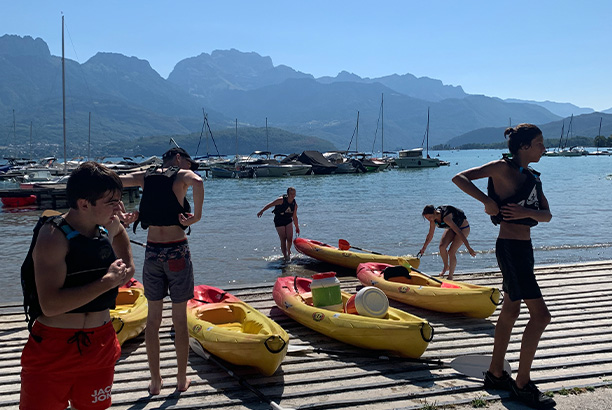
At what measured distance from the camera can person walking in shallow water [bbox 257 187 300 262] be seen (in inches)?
519

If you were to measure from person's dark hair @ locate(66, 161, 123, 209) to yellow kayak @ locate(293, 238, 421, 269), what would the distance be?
8.55m

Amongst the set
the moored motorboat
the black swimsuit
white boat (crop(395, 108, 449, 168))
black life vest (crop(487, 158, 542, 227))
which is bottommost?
the moored motorboat

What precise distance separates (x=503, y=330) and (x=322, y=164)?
6610 centimetres

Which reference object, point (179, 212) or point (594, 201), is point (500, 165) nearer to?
point (179, 212)

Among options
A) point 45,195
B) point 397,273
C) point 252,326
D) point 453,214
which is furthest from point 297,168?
point 252,326

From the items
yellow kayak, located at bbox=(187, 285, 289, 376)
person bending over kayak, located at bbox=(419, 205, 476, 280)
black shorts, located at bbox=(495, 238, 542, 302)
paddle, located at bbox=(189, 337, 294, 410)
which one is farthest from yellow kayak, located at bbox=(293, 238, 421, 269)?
black shorts, located at bbox=(495, 238, 542, 302)

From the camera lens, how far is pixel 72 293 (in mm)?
2875

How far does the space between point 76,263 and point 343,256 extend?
9541 millimetres

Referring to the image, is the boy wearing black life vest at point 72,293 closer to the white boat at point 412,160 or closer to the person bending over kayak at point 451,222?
the person bending over kayak at point 451,222

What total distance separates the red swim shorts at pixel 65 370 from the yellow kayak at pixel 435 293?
202 inches

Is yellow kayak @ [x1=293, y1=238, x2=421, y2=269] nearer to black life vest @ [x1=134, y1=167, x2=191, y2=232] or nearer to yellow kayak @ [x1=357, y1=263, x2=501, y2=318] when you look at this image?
yellow kayak @ [x1=357, y1=263, x2=501, y2=318]

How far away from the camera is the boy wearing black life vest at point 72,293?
9.36 feet

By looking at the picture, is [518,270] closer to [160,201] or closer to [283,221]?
[160,201]

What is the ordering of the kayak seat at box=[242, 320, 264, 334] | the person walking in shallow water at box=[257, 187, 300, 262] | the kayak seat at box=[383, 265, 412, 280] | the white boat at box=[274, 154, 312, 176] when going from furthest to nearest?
the white boat at box=[274, 154, 312, 176] → the person walking in shallow water at box=[257, 187, 300, 262] → the kayak seat at box=[383, 265, 412, 280] → the kayak seat at box=[242, 320, 264, 334]
